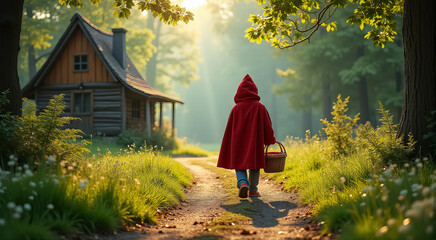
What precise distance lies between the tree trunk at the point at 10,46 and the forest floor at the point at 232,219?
138 inches

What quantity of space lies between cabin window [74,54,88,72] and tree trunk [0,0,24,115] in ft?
42.9

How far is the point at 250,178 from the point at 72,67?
15.2 meters

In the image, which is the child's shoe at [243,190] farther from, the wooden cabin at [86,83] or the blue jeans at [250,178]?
the wooden cabin at [86,83]

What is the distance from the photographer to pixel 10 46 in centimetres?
635

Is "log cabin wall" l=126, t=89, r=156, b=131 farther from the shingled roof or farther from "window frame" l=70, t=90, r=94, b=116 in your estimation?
"window frame" l=70, t=90, r=94, b=116

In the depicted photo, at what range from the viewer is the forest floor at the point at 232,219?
4.42 m

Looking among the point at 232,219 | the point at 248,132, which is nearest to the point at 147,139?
the point at 248,132

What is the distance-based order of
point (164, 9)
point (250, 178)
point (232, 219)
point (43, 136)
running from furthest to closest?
point (164, 9) < point (250, 178) < point (43, 136) < point (232, 219)

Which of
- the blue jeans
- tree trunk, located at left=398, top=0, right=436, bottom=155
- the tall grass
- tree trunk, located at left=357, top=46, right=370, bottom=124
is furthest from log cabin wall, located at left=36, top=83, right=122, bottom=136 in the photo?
tree trunk, located at left=398, top=0, right=436, bottom=155

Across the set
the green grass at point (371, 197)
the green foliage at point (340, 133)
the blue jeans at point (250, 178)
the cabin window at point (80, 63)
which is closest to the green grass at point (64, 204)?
the blue jeans at point (250, 178)

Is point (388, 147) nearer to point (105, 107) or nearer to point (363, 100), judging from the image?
point (105, 107)

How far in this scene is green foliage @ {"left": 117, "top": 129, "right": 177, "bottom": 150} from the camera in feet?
58.1

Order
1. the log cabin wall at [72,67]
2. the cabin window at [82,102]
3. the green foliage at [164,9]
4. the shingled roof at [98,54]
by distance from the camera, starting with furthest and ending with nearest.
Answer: the cabin window at [82,102], the log cabin wall at [72,67], the shingled roof at [98,54], the green foliage at [164,9]

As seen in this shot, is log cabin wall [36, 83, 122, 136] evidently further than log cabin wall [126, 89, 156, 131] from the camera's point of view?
No
